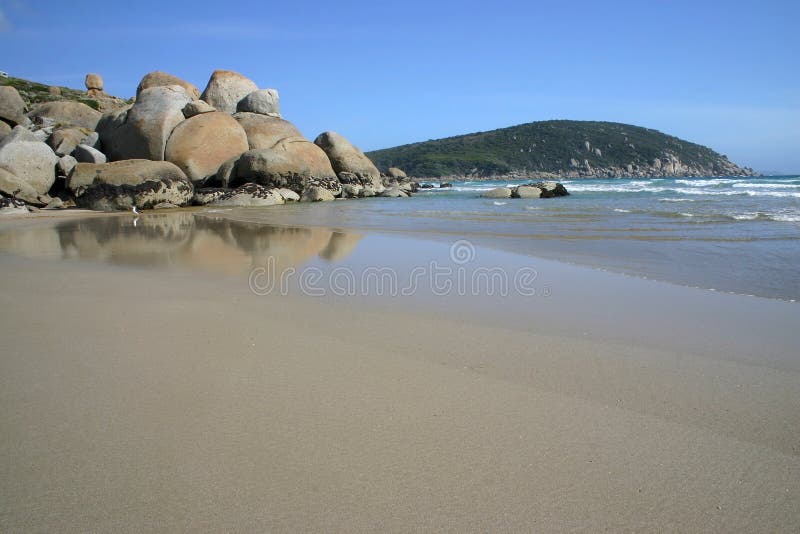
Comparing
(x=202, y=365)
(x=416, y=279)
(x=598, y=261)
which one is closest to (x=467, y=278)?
(x=416, y=279)

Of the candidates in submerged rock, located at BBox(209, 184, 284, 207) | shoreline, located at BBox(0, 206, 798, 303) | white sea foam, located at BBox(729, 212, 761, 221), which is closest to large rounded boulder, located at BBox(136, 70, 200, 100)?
submerged rock, located at BBox(209, 184, 284, 207)

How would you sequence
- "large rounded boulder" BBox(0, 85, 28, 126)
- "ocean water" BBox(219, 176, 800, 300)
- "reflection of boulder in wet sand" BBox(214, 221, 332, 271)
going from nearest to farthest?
"ocean water" BBox(219, 176, 800, 300) < "reflection of boulder in wet sand" BBox(214, 221, 332, 271) < "large rounded boulder" BBox(0, 85, 28, 126)

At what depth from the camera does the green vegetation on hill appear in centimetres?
9138

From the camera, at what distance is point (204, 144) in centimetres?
1956

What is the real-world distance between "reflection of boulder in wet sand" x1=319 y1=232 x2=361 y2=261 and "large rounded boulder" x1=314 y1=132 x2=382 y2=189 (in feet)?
56.4

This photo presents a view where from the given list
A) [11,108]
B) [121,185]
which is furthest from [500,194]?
[11,108]

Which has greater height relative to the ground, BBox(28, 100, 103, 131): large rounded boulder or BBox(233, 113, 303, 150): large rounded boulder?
BBox(28, 100, 103, 131): large rounded boulder

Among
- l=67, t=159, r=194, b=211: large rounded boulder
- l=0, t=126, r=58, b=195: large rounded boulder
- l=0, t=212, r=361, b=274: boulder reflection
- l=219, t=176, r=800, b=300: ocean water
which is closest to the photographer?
l=219, t=176, r=800, b=300: ocean water

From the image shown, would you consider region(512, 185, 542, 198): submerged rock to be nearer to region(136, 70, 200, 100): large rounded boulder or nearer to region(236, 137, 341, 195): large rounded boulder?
region(236, 137, 341, 195): large rounded boulder

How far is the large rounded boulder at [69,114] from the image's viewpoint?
82.1 feet

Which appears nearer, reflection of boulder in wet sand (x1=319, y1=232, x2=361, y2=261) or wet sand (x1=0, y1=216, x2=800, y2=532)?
wet sand (x1=0, y1=216, x2=800, y2=532)

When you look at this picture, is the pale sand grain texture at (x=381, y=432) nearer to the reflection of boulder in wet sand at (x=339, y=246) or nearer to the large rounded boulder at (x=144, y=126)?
the reflection of boulder in wet sand at (x=339, y=246)

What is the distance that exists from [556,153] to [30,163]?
90665mm

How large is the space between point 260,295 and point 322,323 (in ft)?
3.52
